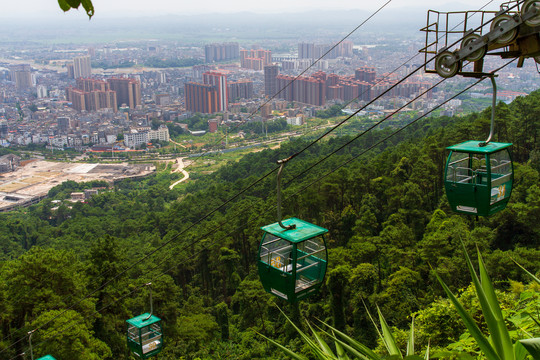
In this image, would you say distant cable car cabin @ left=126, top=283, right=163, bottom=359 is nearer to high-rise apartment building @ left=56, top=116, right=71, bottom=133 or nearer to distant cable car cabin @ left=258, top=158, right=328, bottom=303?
distant cable car cabin @ left=258, top=158, right=328, bottom=303

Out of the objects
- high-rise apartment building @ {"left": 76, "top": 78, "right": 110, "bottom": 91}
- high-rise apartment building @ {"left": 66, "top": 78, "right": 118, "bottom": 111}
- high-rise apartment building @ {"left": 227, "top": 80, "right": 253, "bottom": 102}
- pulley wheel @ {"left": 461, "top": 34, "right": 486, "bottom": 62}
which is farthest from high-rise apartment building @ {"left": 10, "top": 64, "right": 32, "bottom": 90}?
pulley wheel @ {"left": 461, "top": 34, "right": 486, "bottom": 62}

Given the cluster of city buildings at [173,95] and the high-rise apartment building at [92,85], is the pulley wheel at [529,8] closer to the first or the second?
the cluster of city buildings at [173,95]

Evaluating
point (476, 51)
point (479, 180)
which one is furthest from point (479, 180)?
point (476, 51)

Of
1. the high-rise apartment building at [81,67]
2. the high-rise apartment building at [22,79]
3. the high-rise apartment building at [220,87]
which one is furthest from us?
the high-rise apartment building at [81,67]

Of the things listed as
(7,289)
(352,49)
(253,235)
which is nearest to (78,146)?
(253,235)

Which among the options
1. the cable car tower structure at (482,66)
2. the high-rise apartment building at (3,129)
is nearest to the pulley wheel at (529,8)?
the cable car tower structure at (482,66)

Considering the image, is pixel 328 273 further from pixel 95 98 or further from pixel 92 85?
pixel 92 85
